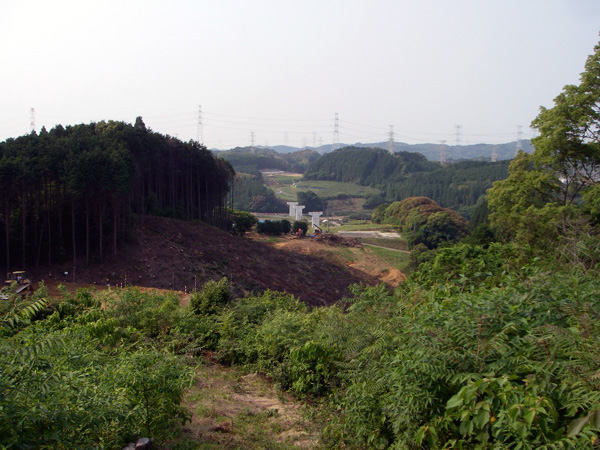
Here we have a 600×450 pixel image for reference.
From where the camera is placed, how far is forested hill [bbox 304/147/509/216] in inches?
4099

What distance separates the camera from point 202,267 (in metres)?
24.4

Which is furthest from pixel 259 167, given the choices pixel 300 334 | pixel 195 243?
pixel 300 334

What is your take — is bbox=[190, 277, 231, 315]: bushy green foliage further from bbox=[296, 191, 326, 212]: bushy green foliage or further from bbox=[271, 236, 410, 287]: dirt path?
bbox=[296, 191, 326, 212]: bushy green foliage

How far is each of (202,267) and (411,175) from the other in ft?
360

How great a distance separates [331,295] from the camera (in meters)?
27.0

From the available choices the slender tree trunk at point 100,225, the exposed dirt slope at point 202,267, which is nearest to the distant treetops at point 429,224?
the exposed dirt slope at point 202,267

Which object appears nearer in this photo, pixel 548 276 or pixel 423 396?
pixel 423 396

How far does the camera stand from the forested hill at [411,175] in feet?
342

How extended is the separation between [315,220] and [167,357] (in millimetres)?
60000

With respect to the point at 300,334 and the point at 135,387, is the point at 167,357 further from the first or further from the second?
the point at 300,334

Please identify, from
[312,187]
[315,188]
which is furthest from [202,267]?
[312,187]

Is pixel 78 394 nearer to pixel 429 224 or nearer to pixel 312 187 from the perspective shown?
pixel 429 224

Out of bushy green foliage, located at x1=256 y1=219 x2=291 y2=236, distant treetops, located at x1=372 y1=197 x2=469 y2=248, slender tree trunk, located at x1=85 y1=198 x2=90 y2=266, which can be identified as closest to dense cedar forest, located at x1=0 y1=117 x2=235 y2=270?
slender tree trunk, located at x1=85 y1=198 x2=90 y2=266

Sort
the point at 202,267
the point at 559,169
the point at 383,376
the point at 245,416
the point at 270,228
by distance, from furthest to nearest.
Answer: the point at 270,228
the point at 202,267
the point at 559,169
the point at 245,416
the point at 383,376
